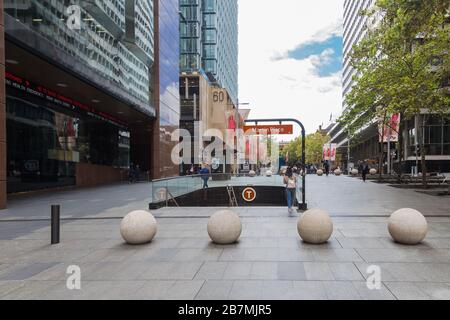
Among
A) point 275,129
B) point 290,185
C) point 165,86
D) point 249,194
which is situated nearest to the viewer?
point 290,185

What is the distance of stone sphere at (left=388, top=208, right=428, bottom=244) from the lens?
337 inches

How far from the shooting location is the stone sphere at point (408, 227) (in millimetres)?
8570

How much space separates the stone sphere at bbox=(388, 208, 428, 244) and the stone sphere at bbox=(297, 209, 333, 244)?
153cm

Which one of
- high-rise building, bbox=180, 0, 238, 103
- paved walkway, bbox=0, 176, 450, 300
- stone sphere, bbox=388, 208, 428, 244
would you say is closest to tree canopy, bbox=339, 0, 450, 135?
stone sphere, bbox=388, 208, 428, 244

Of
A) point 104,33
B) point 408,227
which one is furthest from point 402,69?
point 104,33

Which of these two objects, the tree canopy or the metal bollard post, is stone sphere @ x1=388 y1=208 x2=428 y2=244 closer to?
the metal bollard post

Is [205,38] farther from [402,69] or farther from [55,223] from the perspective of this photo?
[55,223]

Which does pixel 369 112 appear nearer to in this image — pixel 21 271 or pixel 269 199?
pixel 269 199

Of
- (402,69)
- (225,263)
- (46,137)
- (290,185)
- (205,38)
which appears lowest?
(225,263)

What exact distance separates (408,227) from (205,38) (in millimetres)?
77798

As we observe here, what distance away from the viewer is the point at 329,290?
18.6 feet

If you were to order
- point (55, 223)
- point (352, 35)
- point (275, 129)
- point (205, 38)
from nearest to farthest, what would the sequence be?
point (55, 223) → point (275, 129) → point (205, 38) → point (352, 35)

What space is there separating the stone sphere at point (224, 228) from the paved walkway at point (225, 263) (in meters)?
0.23

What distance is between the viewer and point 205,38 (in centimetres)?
8081
